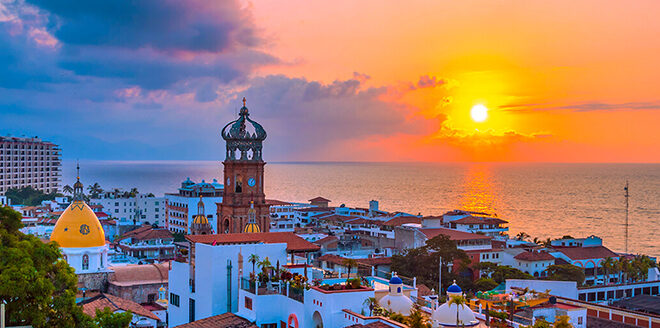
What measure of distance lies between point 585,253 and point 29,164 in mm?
137847

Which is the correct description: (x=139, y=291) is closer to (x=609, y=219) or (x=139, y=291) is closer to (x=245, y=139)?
(x=245, y=139)

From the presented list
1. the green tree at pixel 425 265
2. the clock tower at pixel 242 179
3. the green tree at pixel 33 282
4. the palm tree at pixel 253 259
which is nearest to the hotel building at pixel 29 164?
the clock tower at pixel 242 179

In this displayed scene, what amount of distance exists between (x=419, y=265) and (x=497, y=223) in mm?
34062

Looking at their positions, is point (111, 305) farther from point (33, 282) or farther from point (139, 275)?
point (33, 282)

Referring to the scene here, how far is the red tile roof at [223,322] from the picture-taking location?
2607 cm

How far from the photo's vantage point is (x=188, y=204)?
100 meters

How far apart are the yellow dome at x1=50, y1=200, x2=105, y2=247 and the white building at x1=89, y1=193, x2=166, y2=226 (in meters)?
76.7

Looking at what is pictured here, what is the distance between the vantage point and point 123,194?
121938 mm

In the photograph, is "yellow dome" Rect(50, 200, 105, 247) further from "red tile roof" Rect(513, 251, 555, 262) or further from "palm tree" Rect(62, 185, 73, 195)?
"palm tree" Rect(62, 185, 73, 195)

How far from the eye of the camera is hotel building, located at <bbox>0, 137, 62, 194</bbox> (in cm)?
15688

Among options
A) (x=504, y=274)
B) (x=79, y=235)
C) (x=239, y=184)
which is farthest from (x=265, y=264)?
(x=504, y=274)

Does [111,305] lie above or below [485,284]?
above

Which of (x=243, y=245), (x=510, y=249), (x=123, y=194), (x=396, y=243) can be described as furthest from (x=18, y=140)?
(x=243, y=245)

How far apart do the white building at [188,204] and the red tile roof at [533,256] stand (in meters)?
46.1
